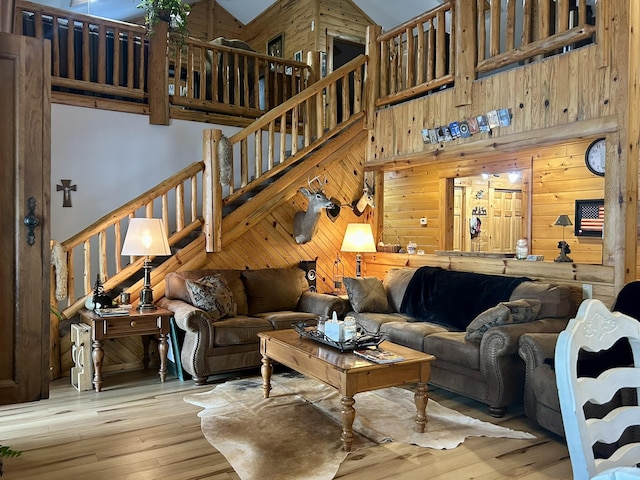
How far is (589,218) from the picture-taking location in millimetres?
6203

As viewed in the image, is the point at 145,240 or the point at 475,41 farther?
the point at 475,41

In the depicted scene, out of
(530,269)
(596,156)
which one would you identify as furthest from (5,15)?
(596,156)

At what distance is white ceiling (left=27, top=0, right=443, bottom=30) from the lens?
754cm

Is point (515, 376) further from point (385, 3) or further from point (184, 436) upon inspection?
point (385, 3)

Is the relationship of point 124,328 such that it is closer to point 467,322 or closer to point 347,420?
point 347,420

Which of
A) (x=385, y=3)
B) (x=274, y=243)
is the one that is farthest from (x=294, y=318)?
(x=385, y=3)

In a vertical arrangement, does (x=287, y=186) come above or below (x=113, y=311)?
above

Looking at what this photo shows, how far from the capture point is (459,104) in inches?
205

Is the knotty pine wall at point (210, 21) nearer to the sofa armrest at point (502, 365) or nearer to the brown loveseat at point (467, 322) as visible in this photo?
the brown loveseat at point (467, 322)

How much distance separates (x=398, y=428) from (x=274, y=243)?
9.73 ft

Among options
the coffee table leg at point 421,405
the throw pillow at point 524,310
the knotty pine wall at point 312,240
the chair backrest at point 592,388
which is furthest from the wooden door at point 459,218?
the chair backrest at point 592,388

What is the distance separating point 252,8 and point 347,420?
8748mm

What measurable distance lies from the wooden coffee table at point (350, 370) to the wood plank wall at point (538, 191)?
3533 mm

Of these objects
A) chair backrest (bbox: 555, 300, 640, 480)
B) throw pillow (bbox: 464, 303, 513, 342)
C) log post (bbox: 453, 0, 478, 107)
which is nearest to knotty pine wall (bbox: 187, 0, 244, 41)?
log post (bbox: 453, 0, 478, 107)
